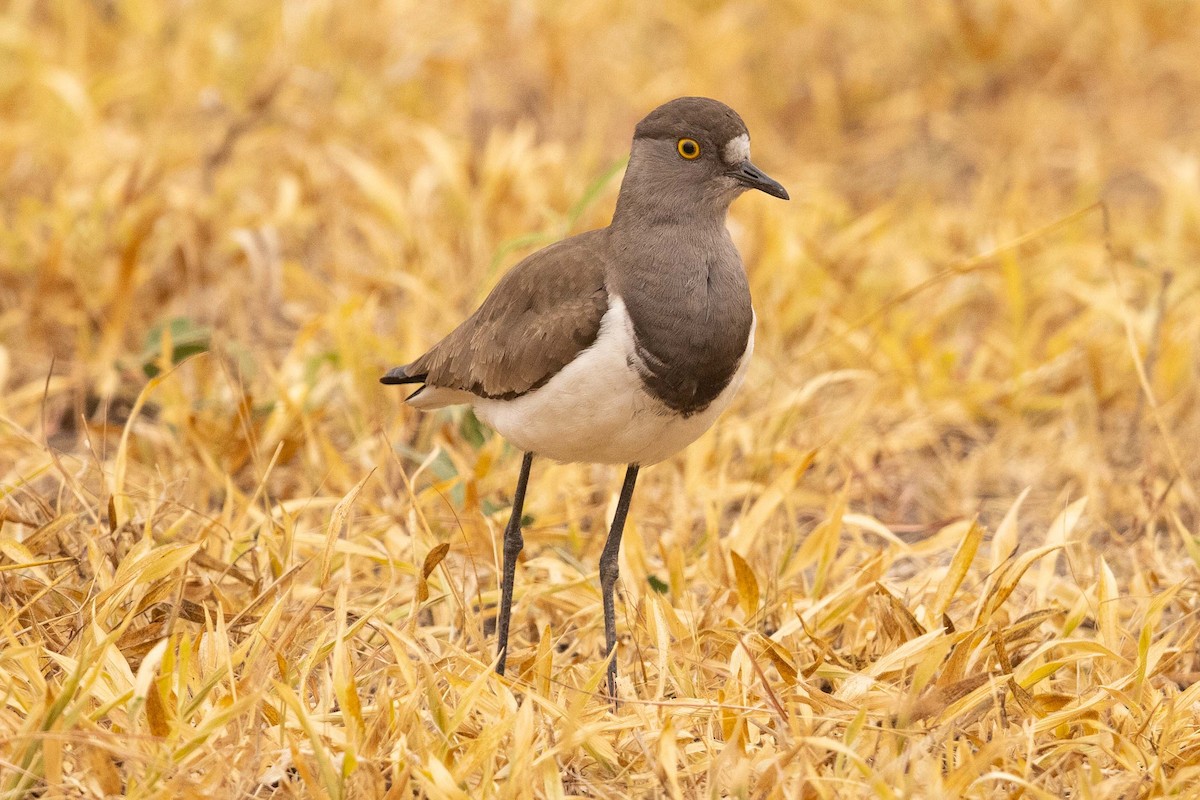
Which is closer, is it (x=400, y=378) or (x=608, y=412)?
(x=608, y=412)

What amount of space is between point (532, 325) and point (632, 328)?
0.90 feet

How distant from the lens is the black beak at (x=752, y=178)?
10.0 ft

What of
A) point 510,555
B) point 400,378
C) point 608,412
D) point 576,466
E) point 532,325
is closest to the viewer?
point 608,412

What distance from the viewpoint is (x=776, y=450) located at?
4141 millimetres

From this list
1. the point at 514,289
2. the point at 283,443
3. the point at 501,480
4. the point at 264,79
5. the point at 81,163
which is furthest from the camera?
the point at 264,79

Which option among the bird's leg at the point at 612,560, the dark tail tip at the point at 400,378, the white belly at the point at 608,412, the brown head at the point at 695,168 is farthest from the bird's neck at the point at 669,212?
the dark tail tip at the point at 400,378

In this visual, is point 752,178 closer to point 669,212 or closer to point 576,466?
point 669,212

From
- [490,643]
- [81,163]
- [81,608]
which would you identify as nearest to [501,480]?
[490,643]

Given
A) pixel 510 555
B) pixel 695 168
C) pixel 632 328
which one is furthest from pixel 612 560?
pixel 695 168

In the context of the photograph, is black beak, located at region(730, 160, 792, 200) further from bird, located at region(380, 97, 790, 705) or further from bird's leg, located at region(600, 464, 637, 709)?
bird's leg, located at region(600, 464, 637, 709)

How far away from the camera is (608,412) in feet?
9.29

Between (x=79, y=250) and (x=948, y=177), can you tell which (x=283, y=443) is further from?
(x=948, y=177)

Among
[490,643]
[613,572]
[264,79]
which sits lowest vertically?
[490,643]

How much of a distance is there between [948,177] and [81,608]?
484 cm
